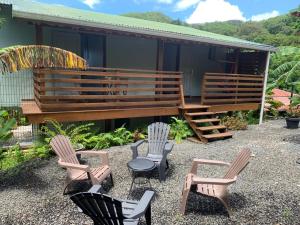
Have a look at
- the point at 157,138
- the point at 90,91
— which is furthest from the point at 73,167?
the point at 90,91

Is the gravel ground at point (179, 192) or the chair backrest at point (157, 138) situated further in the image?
the chair backrest at point (157, 138)

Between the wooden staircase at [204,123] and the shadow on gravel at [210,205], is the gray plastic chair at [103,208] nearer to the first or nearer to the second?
the shadow on gravel at [210,205]

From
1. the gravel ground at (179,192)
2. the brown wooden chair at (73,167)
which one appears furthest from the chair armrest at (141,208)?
the brown wooden chair at (73,167)

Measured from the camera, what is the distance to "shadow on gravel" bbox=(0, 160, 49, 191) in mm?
5664

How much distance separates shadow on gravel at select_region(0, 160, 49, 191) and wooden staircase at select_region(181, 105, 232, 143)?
A: 5123 millimetres

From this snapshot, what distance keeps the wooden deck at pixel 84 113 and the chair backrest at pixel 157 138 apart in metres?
1.98

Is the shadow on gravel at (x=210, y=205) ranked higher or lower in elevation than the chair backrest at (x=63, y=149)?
lower

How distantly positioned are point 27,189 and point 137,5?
3081 inches

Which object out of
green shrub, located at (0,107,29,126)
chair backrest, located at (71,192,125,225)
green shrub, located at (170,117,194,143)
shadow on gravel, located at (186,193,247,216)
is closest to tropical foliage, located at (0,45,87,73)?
chair backrest, located at (71,192,125,225)

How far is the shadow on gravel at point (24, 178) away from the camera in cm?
566

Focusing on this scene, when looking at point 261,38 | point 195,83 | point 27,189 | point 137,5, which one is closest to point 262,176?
point 27,189

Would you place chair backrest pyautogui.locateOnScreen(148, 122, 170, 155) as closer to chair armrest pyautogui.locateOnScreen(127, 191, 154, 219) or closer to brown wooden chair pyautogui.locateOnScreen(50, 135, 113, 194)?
brown wooden chair pyautogui.locateOnScreen(50, 135, 113, 194)

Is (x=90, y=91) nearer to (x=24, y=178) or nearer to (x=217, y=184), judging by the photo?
(x=24, y=178)

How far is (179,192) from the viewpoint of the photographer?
17.9 feet
